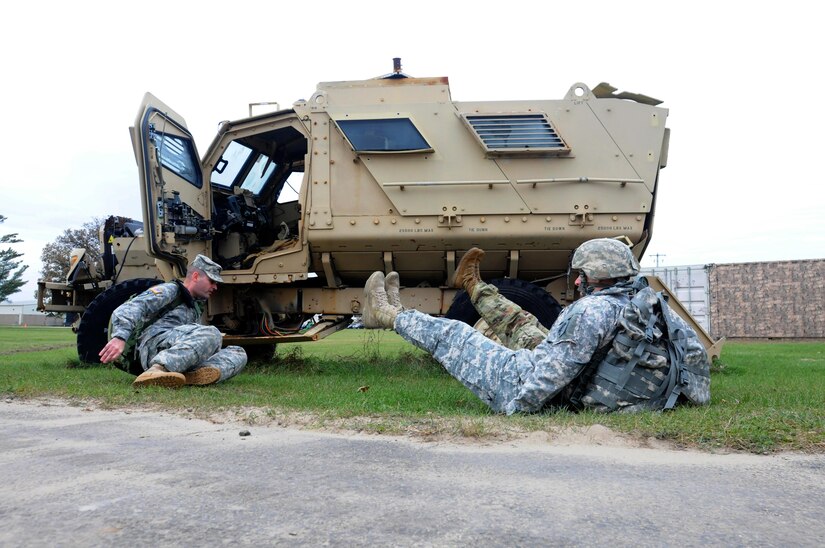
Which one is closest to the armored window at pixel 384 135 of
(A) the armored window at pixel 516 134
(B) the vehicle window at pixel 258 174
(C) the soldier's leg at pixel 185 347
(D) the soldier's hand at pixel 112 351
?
(A) the armored window at pixel 516 134

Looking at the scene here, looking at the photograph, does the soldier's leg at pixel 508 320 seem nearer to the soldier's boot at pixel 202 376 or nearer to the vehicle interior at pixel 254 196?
the soldier's boot at pixel 202 376

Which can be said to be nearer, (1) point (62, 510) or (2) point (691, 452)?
(1) point (62, 510)

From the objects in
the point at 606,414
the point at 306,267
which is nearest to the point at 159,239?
the point at 306,267

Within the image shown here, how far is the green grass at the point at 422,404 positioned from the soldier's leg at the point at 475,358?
5.9 inches

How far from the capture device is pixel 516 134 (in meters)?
6.50

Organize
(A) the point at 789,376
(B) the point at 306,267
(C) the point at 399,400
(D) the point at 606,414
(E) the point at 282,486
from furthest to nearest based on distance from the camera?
(B) the point at 306,267
(A) the point at 789,376
(C) the point at 399,400
(D) the point at 606,414
(E) the point at 282,486

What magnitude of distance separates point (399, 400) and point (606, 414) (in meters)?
1.31

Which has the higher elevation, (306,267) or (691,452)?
(306,267)

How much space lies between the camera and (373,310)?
4.95 meters

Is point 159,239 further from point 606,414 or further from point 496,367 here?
point 606,414

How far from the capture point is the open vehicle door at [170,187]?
21.1 ft

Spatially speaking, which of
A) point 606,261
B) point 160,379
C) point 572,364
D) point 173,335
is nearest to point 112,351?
point 160,379

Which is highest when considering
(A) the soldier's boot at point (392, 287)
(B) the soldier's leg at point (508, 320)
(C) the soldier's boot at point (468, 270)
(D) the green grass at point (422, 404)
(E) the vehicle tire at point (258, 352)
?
(C) the soldier's boot at point (468, 270)

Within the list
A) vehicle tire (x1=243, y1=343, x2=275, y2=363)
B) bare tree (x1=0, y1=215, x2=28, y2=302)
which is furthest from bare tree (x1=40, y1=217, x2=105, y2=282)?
vehicle tire (x1=243, y1=343, x2=275, y2=363)
